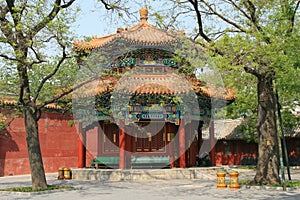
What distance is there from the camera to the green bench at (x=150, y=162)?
16828mm

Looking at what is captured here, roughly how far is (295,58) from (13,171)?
591 inches

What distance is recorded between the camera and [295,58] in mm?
11008

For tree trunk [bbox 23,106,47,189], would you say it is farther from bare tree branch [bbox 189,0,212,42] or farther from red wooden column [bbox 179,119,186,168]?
red wooden column [bbox 179,119,186,168]

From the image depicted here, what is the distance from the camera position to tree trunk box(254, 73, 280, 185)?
488 inches

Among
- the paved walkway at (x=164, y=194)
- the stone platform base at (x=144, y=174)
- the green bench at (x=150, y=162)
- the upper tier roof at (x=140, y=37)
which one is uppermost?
the upper tier roof at (x=140, y=37)

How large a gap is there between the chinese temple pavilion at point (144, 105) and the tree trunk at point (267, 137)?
3643mm

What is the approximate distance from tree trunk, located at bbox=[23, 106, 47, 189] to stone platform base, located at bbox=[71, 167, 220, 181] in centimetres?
423

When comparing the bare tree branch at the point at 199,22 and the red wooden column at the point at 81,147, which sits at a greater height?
the bare tree branch at the point at 199,22

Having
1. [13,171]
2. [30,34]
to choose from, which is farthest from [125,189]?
[13,171]

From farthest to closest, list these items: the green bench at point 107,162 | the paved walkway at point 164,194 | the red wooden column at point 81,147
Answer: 1. the red wooden column at point 81,147
2. the green bench at point 107,162
3. the paved walkway at point 164,194

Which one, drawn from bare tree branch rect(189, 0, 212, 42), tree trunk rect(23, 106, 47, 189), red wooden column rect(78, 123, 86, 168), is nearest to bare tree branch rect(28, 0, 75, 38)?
tree trunk rect(23, 106, 47, 189)

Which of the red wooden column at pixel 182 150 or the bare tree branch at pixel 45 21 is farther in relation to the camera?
the red wooden column at pixel 182 150

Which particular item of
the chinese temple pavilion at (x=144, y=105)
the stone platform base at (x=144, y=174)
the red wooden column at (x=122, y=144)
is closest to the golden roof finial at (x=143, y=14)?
the chinese temple pavilion at (x=144, y=105)

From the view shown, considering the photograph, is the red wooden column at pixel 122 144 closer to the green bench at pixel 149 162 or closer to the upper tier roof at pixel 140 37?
the green bench at pixel 149 162
